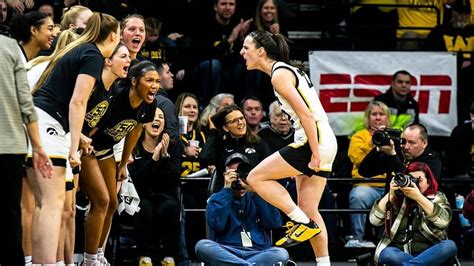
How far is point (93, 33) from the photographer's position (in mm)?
7375

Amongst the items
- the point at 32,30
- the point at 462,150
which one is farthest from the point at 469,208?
the point at 32,30

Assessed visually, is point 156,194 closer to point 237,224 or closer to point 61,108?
point 237,224

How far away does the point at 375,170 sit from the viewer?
1013 cm

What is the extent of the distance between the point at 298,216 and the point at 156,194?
219 cm

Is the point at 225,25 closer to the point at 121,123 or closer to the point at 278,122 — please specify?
the point at 278,122

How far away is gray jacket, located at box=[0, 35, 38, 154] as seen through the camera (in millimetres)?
6293

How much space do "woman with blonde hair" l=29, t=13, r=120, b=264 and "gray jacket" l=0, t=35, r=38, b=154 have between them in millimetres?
702

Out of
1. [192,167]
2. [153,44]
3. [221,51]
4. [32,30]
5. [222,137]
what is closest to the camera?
[32,30]

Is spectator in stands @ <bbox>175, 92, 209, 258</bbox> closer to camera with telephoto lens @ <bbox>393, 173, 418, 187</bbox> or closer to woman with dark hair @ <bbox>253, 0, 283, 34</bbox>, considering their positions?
woman with dark hair @ <bbox>253, 0, 283, 34</bbox>

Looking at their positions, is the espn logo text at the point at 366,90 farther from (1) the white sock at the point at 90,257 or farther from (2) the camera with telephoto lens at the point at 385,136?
(1) the white sock at the point at 90,257

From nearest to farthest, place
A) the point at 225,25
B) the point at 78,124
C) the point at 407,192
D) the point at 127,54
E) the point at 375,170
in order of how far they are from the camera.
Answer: the point at 78,124 < the point at 127,54 < the point at 407,192 < the point at 375,170 < the point at 225,25

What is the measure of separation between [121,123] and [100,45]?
903 millimetres

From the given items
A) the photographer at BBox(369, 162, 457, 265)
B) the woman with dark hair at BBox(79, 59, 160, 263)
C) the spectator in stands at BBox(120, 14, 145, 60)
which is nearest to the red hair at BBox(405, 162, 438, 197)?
the photographer at BBox(369, 162, 457, 265)

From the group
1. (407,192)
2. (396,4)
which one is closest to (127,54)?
(407,192)
